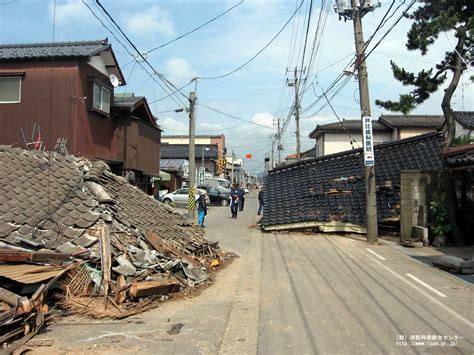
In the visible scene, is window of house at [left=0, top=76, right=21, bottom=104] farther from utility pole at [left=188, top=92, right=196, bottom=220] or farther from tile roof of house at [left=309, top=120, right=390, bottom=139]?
tile roof of house at [left=309, top=120, right=390, bottom=139]

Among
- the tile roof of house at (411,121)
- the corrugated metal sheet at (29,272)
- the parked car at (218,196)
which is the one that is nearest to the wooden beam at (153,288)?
the corrugated metal sheet at (29,272)

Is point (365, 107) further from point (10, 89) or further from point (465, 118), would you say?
point (465, 118)

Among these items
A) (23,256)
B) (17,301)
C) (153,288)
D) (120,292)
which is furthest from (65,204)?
(17,301)

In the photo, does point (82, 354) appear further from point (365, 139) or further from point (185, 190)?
point (185, 190)

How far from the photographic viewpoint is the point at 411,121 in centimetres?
3456

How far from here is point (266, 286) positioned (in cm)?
877

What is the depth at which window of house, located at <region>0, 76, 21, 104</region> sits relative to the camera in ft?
55.4

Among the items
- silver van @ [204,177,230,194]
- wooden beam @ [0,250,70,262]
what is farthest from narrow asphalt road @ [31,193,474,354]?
silver van @ [204,177,230,194]

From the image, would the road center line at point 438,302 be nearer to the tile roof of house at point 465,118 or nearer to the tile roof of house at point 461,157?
the tile roof of house at point 461,157

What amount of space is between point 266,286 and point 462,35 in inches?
479

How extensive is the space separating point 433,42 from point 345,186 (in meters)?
6.16

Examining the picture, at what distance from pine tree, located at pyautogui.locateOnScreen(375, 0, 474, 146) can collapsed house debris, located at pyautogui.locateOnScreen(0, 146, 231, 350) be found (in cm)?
1011

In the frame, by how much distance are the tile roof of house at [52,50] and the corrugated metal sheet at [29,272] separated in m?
11.4

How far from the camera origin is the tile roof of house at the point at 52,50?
16.6 meters
